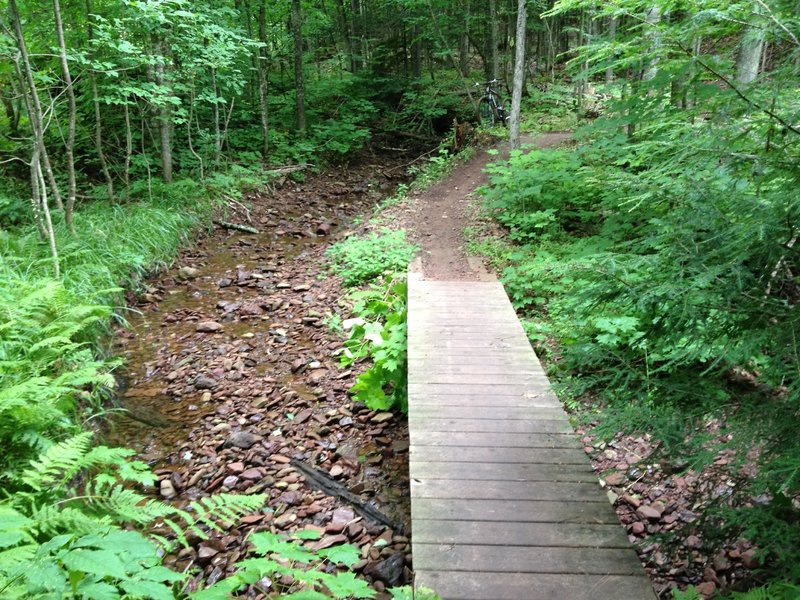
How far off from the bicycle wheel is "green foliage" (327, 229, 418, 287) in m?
9.46

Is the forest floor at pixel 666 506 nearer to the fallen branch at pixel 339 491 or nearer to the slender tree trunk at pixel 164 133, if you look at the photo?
the fallen branch at pixel 339 491

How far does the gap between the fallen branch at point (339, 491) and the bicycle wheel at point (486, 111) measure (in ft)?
50.4

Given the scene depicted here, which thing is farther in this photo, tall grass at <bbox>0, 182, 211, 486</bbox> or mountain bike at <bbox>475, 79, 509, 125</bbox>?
mountain bike at <bbox>475, 79, 509, 125</bbox>

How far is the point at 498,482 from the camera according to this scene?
11.5ft

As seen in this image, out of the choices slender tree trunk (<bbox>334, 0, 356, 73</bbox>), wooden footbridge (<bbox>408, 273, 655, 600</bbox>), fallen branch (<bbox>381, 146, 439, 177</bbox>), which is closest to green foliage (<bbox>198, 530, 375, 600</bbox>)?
wooden footbridge (<bbox>408, 273, 655, 600</bbox>)

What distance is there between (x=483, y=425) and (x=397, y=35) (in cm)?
2327

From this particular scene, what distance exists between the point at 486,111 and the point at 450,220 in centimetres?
907

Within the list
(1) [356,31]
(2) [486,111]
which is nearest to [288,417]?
(2) [486,111]

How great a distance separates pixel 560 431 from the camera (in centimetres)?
404

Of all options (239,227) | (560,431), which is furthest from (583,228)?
(239,227)

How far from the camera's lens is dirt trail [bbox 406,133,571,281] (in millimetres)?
8219

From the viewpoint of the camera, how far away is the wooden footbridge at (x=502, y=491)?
2.78 metres

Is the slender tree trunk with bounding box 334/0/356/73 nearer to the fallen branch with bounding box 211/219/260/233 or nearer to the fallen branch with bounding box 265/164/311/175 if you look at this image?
the fallen branch with bounding box 265/164/311/175

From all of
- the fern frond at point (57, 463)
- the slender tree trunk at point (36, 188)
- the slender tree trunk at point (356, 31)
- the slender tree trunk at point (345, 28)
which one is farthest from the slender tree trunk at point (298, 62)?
the fern frond at point (57, 463)
